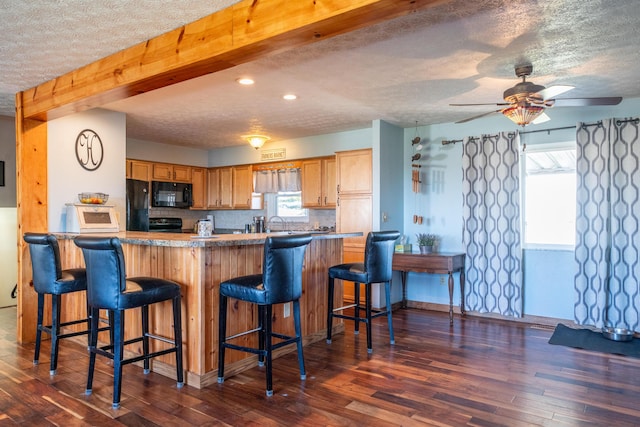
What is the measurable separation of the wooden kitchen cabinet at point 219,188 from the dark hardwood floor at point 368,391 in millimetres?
3667

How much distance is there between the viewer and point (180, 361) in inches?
111

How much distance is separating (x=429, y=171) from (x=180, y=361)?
12.6ft

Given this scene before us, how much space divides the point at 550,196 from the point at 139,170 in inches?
216

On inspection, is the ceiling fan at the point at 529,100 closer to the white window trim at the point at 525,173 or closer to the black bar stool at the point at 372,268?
the black bar stool at the point at 372,268

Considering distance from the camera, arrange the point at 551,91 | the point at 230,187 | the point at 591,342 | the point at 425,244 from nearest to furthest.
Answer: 1. the point at 551,91
2. the point at 591,342
3. the point at 425,244
4. the point at 230,187

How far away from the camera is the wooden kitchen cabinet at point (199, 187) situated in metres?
7.14

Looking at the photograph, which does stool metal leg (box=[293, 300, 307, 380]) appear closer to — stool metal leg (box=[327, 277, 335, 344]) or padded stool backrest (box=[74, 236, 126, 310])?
stool metal leg (box=[327, 277, 335, 344])

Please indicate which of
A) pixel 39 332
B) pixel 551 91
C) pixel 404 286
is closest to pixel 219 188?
pixel 404 286

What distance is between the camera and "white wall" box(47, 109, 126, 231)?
13.6 ft

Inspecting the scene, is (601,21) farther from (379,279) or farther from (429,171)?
(429,171)

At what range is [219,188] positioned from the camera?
7211 mm

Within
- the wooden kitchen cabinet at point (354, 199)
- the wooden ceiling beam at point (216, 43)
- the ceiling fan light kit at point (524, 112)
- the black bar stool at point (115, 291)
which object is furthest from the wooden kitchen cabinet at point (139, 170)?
the ceiling fan light kit at point (524, 112)

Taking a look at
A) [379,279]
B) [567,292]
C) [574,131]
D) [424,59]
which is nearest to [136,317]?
[379,279]

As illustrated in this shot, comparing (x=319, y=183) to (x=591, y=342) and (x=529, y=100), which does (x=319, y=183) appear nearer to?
(x=529, y=100)
